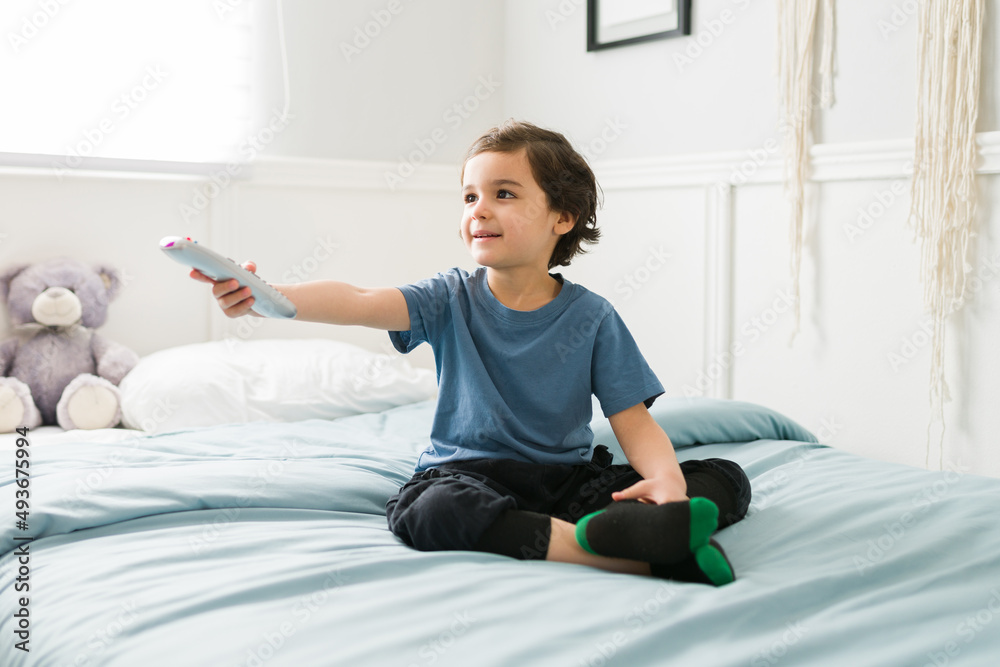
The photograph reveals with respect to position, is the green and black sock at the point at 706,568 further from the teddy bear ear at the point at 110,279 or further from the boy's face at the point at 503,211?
the teddy bear ear at the point at 110,279

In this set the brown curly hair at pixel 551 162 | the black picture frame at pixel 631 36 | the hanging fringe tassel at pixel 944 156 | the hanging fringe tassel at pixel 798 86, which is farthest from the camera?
the black picture frame at pixel 631 36

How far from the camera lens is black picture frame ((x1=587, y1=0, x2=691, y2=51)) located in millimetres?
2357

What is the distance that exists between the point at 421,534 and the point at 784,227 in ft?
4.92

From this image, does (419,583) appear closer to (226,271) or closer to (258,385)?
(226,271)

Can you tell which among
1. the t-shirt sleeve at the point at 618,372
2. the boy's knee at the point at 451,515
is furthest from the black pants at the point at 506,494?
the t-shirt sleeve at the point at 618,372

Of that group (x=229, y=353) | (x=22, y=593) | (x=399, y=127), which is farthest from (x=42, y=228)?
(x=22, y=593)

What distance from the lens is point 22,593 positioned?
956mm

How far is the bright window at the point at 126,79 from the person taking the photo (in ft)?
7.02

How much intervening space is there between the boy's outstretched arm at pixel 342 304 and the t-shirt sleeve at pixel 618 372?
28cm

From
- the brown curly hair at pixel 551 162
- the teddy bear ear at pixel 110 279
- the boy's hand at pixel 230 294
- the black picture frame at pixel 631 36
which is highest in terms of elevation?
the black picture frame at pixel 631 36

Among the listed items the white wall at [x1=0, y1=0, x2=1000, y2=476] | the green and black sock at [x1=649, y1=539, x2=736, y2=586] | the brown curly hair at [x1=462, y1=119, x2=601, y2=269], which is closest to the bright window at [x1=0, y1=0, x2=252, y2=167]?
the white wall at [x1=0, y1=0, x2=1000, y2=476]

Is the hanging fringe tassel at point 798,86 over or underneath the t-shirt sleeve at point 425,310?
over

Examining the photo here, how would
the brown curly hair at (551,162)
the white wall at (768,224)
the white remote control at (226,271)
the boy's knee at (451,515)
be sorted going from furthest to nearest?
1. the white wall at (768,224)
2. the brown curly hair at (551,162)
3. the boy's knee at (451,515)
4. the white remote control at (226,271)

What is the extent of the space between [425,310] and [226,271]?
36cm
